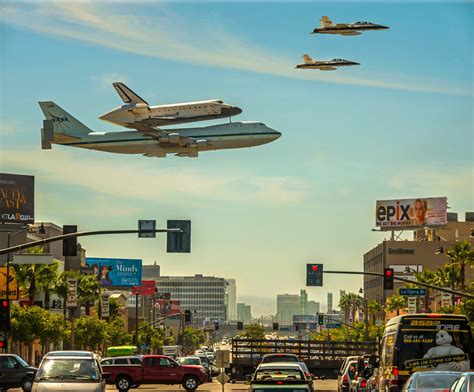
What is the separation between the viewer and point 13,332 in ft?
276

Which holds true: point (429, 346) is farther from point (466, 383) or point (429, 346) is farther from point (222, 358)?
point (222, 358)

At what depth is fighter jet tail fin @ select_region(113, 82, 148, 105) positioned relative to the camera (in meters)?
117

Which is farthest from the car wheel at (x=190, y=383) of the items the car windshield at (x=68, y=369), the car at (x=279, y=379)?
the car at (x=279, y=379)

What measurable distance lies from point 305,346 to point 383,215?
129 m

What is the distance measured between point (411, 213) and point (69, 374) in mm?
163901

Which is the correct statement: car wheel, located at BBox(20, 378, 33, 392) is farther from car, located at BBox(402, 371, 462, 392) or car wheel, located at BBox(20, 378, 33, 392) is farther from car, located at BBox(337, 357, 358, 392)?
car, located at BBox(402, 371, 462, 392)

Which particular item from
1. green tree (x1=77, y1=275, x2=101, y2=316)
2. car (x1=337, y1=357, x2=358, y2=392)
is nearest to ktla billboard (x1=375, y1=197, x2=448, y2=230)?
green tree (x1=77, y1=275, x2=101, y2=316)

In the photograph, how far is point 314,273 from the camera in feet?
218

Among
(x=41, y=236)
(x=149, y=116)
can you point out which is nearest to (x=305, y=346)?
(x=149, y=116)

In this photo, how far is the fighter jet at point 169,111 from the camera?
374 ft

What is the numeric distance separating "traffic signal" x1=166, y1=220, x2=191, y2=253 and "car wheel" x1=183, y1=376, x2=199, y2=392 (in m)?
11.1

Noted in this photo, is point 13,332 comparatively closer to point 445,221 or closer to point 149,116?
point 149,116

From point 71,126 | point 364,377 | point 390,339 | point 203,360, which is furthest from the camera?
point 71,126

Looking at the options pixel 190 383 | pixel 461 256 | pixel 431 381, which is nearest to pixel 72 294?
pixel 461 256
